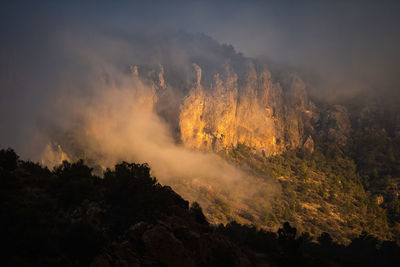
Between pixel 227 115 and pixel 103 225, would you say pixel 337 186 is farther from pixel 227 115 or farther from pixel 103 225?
pixel 103 225

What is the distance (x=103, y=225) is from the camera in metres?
25.7

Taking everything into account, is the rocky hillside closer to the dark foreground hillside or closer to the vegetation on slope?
the vegetation on slope

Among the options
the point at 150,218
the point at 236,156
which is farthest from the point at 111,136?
the point at 150,218

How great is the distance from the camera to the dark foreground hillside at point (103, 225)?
17625 millimetres

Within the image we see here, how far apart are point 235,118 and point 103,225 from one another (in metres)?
156

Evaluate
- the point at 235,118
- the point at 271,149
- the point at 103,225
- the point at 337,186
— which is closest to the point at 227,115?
the point at 235,118

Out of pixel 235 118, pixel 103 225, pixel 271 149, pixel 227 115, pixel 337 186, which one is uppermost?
pixel 235 118

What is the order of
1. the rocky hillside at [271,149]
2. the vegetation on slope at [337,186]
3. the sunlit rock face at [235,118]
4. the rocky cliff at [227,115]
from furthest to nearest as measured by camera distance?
1. the rocky cliff at [227,115]
2. the sunlit rock face at [235,118]
3. the rocky hillside at [271,149]
4. the vegetation on slope at [337,186]

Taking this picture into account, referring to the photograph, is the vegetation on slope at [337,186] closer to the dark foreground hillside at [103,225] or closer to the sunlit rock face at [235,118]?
the sunlit rock face at [235,118]

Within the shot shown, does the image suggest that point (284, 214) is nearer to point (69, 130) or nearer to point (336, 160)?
point (336, 160)

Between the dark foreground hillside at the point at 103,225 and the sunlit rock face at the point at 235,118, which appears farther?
the sunlit rock face at the point at 235,118

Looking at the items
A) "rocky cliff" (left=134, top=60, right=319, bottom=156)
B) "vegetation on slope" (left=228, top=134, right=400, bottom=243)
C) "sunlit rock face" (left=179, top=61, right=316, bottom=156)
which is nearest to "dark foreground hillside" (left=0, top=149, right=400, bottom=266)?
"vegetation on slope" (left=228, top=134, right=400, bottom=243)

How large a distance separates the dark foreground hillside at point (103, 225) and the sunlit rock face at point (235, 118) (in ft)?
401

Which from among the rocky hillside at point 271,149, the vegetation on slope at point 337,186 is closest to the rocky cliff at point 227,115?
the rocky hillside at point 271,149
